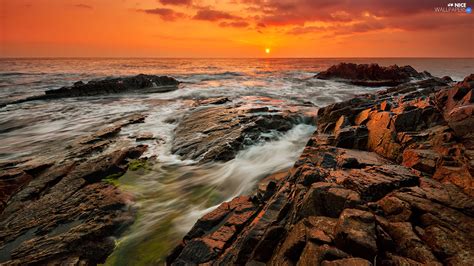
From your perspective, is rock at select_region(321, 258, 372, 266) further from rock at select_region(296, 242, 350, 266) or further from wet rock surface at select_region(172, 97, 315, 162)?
wet rock surface at select_region(172, 97, 315, 162)

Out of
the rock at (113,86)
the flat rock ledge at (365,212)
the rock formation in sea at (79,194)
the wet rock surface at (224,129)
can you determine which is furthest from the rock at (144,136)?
the rock at (113,86)

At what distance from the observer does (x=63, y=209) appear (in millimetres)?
6922

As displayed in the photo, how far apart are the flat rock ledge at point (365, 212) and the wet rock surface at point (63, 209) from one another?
2.06 m

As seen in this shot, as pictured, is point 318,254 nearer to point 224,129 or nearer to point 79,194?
point 79,194

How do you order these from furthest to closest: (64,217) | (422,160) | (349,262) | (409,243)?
(64,217) < (422,160) < (409,243) < (349,262)

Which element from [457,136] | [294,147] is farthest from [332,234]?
[294,147]

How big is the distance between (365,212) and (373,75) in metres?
46.5

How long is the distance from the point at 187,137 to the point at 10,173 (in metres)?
7.00

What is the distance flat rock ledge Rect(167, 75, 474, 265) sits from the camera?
11.6ft

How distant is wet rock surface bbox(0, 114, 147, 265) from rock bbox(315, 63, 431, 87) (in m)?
41.0

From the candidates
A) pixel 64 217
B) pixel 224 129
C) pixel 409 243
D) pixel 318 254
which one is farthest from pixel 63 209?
pixel 224 129

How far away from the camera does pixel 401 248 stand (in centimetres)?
362

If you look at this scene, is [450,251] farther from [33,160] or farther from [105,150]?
[33,160]

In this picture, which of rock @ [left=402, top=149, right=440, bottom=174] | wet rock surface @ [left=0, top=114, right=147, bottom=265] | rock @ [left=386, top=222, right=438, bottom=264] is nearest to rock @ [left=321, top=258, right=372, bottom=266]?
rock @ [left=386, top=222, right=438, bottom=264]
